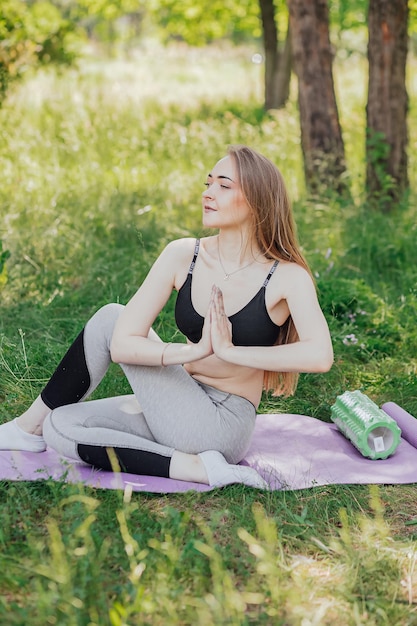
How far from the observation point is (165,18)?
1440 cm

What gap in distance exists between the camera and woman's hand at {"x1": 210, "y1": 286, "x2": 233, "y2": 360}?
9.89 ft

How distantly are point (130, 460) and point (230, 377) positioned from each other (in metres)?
0.52

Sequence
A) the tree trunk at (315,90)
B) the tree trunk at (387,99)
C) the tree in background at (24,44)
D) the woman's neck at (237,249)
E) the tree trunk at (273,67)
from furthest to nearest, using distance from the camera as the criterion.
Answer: the tree trunk at (273,67)
the tree in background at (24,44)
the tree trunk at (315,90)
the tree trunk at (387,99)
the woman's neck at (237,249)

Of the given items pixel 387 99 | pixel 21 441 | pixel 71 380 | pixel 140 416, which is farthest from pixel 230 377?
pixel 387 99

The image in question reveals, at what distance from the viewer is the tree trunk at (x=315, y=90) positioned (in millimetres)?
7090

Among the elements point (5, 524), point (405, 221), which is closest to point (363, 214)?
point (405, 221)

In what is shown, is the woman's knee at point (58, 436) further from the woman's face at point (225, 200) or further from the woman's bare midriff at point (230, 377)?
the woman's face at point (225, 200)

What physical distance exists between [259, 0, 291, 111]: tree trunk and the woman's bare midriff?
10109mm

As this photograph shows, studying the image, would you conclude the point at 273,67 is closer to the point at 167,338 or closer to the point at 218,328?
the point at 167,338

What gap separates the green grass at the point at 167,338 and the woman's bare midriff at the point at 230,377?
1.30 ft

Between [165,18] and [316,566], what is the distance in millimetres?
13200

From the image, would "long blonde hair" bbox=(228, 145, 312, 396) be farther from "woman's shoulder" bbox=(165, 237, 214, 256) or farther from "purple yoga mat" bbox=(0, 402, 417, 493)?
"purple yoga mat" bbox=(0, 402, 417, 493)

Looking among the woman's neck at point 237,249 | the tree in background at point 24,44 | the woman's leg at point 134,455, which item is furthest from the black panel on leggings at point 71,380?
the tree in background at point 24,44

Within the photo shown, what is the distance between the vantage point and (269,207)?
10.4ft
